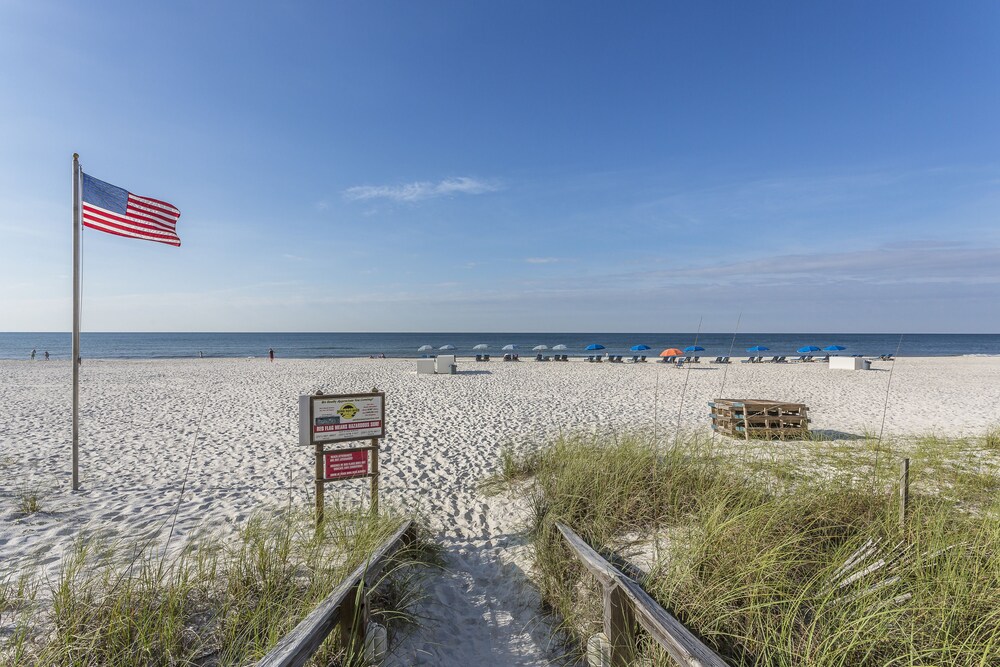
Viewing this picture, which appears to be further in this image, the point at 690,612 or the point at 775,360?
the point at 775,360

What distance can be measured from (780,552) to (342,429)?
418 centimetres

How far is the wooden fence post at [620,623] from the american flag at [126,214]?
296 inches

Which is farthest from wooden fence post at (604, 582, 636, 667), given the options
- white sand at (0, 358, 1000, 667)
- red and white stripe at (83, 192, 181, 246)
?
red and white stripe at (83, 192, 181, 246)

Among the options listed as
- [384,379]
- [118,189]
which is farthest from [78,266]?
[384,379]

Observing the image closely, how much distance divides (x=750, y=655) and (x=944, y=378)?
87.5 feet

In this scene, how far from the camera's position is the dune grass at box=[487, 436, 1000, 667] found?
2525 millimetres

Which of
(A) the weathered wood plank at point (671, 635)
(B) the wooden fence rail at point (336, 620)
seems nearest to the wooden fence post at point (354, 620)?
(B) the wooden fence rail at point (336, 620)

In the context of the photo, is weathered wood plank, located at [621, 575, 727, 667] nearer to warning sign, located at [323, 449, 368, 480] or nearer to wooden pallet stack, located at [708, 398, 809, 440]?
warning sign, located at [323, 449, 368, 480]

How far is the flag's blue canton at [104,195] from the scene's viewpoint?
606 cm

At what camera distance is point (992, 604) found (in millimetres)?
2676

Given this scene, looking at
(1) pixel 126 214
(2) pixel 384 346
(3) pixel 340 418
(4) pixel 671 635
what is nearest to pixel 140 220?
(1) pixel 126 214

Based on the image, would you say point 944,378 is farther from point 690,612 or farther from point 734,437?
point 690,612

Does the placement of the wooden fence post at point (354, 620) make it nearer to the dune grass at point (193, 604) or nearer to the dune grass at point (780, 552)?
the dune grass at point (193, 604)

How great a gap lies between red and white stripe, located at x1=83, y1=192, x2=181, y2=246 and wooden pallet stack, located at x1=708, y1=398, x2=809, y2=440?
10.6 meters
